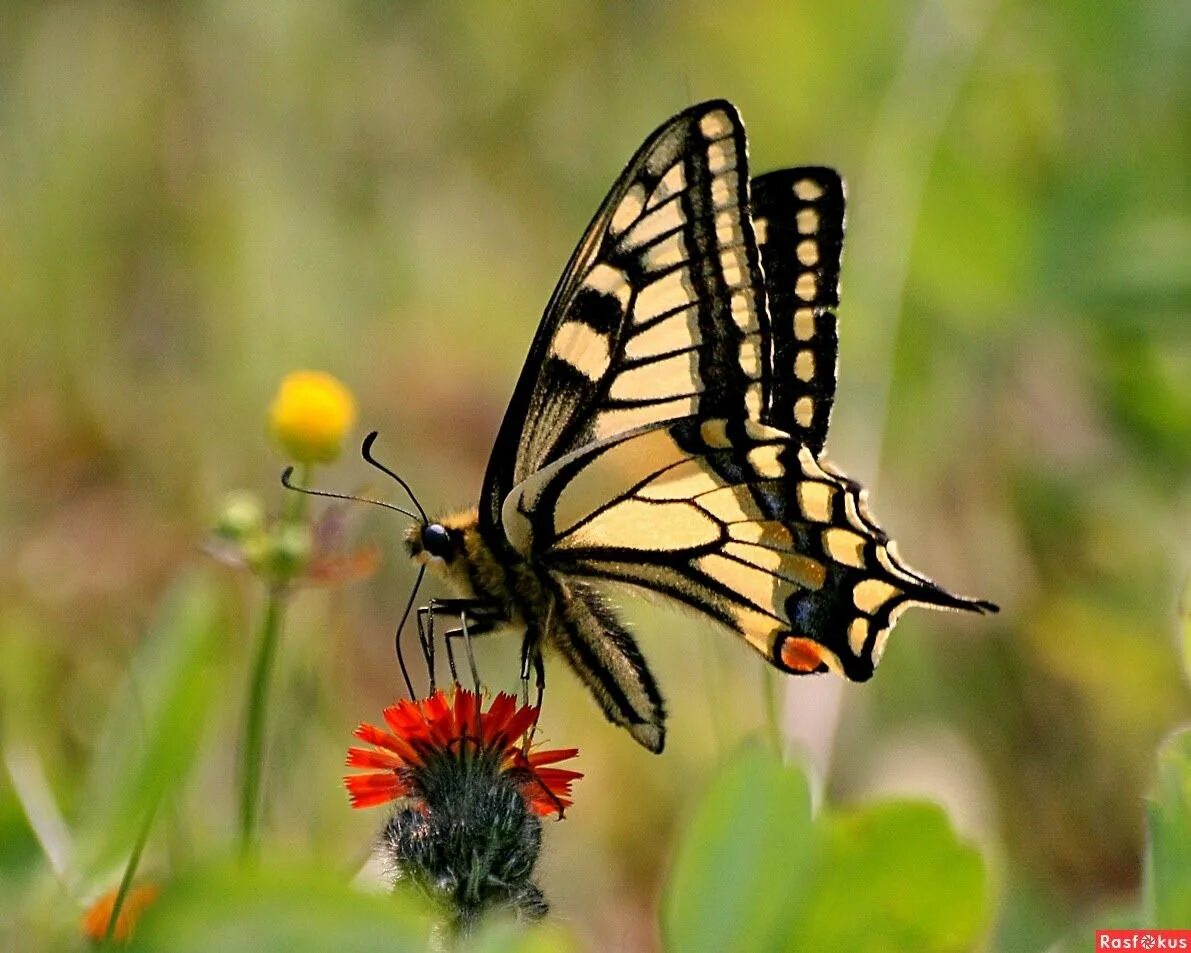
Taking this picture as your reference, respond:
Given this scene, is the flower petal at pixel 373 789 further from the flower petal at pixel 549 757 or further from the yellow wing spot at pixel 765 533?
the yellow wing spot at pixel 765 533

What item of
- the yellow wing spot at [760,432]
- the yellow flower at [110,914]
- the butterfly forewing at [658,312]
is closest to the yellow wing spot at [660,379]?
the butterfly forewing at [658,312]

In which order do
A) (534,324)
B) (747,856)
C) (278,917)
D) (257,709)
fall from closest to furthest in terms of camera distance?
(278,917), (747,856), (257,709), (534,324)

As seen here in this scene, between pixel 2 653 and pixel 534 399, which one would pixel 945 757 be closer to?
pixel 534 399

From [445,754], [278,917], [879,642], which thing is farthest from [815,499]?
[278,917]

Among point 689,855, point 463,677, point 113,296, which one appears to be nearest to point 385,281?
point 113,296

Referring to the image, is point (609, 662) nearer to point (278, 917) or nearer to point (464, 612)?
point (464, 612)

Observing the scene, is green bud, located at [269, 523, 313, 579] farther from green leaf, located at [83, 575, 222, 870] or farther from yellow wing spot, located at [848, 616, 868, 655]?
yellow wing spot, located at [848, 616, 868, 655]
